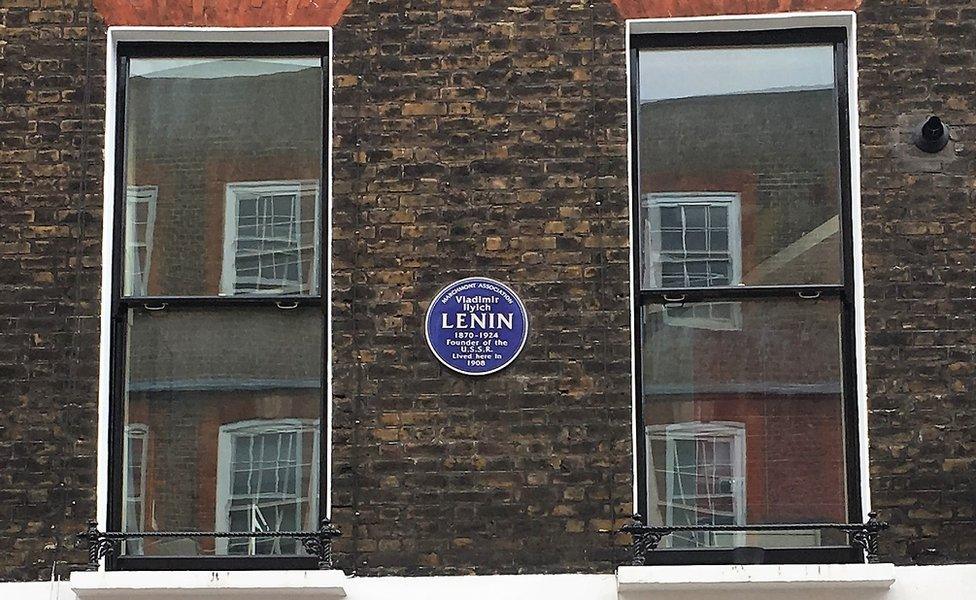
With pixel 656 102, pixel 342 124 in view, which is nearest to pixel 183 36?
pixel 342 124

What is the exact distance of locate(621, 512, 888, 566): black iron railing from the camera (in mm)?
7699

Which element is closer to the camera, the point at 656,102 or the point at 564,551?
the point at 564,551

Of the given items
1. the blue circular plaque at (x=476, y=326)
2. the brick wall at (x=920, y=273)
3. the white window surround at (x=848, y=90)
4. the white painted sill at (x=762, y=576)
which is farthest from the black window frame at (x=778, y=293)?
the blue circular plaque at (x=476, y=326)

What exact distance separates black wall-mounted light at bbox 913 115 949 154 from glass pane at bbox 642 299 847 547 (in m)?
0.81

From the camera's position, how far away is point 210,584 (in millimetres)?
7645

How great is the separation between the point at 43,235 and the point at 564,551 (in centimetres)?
272

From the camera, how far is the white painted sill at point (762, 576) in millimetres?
7508

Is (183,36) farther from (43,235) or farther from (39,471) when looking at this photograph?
(39,471)

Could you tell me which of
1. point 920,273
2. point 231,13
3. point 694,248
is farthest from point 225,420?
point 920,273

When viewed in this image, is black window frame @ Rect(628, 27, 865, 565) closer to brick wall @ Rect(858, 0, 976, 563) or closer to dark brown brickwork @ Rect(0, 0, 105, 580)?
brick wall @ Rect(858, 0, 976, 563)

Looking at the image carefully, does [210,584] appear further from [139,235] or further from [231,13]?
[231,13]

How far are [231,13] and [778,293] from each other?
2787 millimetres

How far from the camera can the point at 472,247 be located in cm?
808

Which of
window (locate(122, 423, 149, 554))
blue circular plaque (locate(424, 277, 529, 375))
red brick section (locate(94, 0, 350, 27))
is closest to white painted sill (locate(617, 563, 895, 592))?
blue circular plaque (locate(424, 277, 529, 375))
